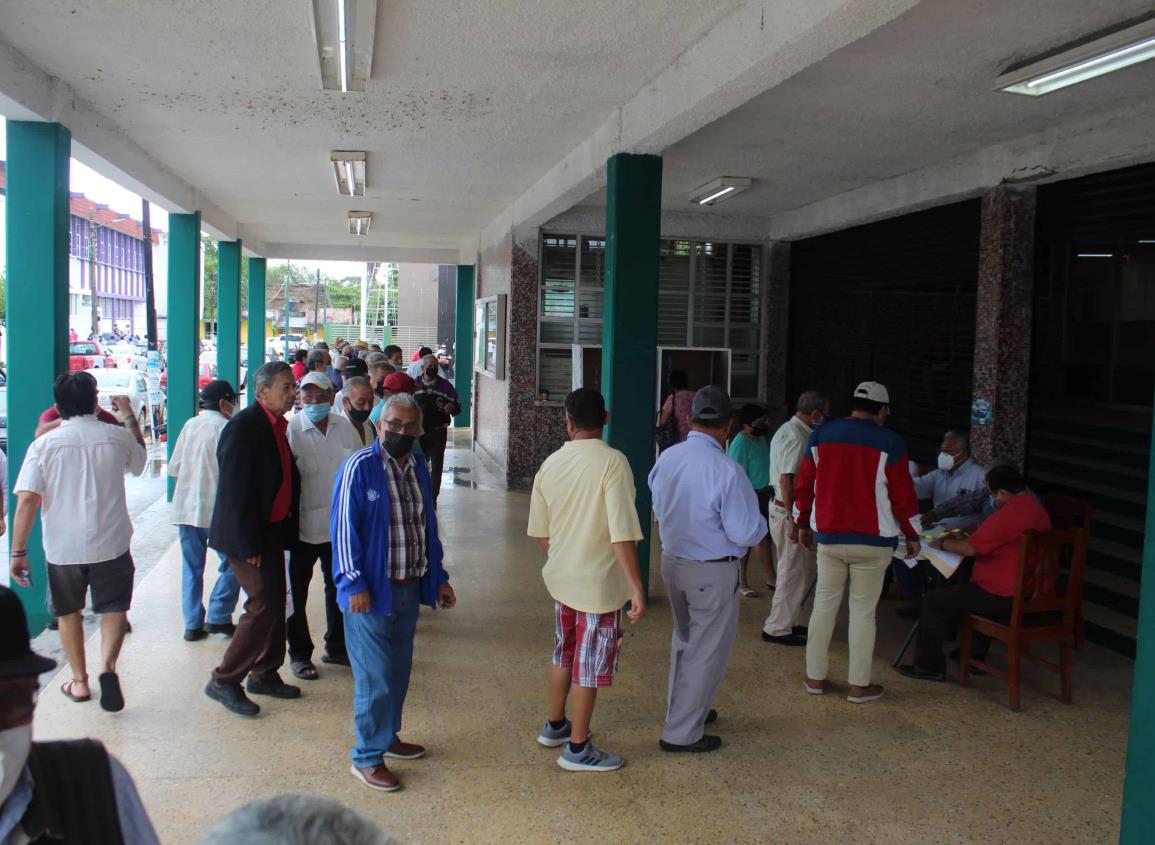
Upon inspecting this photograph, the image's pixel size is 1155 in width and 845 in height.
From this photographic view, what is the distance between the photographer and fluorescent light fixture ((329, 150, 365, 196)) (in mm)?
8161

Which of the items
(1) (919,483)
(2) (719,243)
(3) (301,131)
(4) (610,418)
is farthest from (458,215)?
(1) (919,483)

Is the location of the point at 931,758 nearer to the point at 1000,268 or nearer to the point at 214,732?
the point at 214,732

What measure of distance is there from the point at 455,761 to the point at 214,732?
3.76ft

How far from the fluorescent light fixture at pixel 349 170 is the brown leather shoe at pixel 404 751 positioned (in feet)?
Result: 18.0

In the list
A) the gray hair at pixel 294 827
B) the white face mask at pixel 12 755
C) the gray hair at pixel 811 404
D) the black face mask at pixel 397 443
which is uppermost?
the gray hair at pixel 811 404

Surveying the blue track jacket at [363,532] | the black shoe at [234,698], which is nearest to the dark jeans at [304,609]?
the black shoe at [234,698]

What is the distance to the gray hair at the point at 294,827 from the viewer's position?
1.04 m

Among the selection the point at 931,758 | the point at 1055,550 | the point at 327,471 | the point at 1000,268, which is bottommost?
the point at 931,758

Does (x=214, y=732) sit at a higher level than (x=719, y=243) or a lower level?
lower

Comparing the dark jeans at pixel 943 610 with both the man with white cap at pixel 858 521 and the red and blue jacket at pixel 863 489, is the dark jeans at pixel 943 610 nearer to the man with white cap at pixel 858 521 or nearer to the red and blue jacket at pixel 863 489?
the man with white cap at pixel 858 521

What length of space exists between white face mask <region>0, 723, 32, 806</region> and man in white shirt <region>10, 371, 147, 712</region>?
348cm

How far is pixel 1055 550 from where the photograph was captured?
4.99m

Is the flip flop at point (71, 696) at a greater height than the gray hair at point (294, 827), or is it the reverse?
the gray hair at point (294, 827)

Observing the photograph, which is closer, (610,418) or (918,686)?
(918,686)
